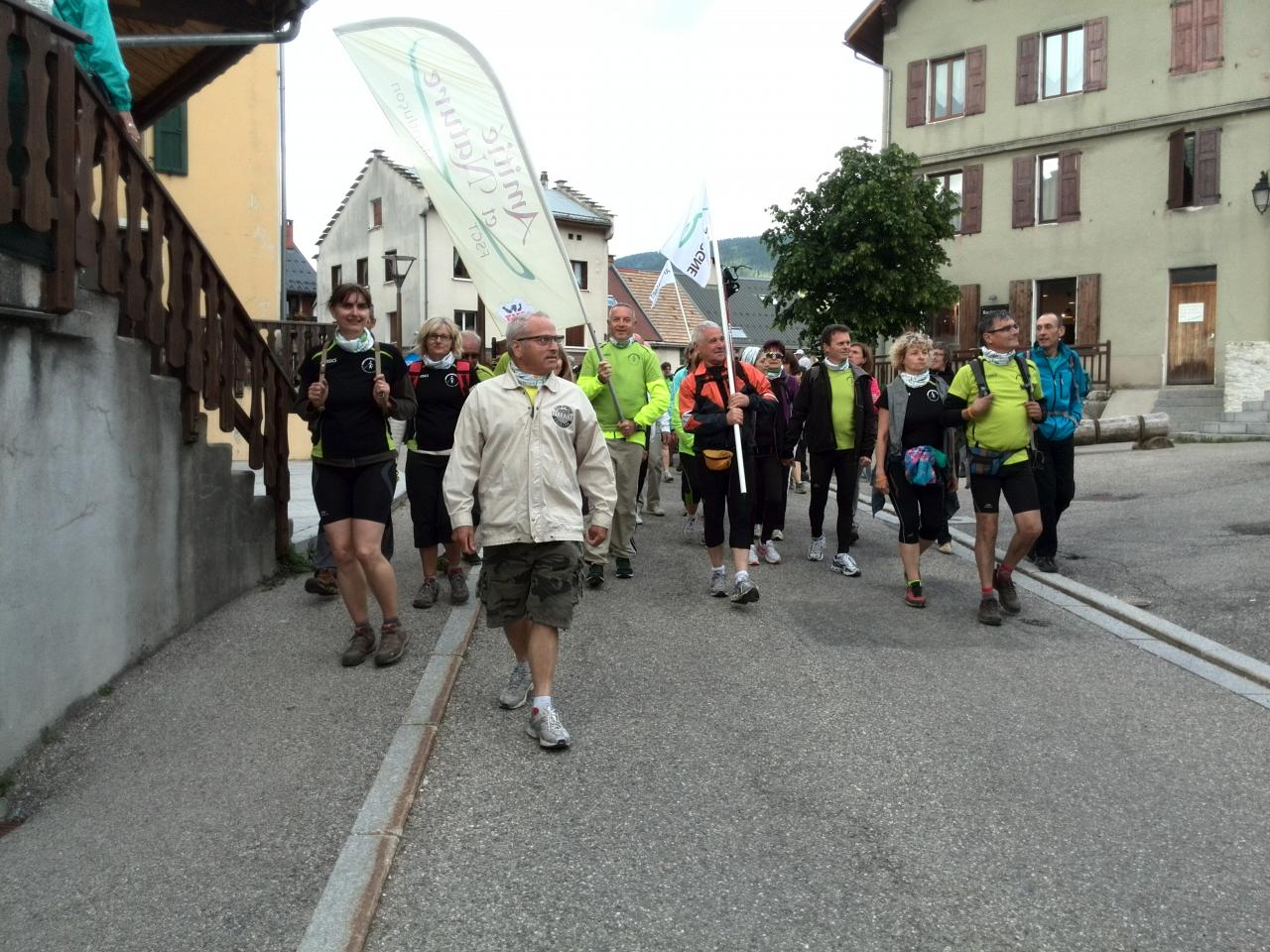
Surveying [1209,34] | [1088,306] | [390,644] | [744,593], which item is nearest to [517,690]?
[390,644]

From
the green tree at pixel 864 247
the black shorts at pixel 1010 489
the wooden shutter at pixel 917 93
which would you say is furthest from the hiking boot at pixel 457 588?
the wooden shutter at pixel 917 93

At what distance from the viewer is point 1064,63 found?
90.6ft

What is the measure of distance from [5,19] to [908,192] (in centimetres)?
2176

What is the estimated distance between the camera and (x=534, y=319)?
4.96 metres

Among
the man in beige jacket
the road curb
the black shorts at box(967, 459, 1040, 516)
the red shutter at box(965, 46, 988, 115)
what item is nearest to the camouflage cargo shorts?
the man in beige jacket

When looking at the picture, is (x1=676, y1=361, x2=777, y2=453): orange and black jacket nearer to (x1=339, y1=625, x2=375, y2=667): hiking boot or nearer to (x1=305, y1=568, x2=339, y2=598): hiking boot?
(x1=305, y1=568, x2=339, y2=598): hiking boot

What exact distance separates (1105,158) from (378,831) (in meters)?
27.4

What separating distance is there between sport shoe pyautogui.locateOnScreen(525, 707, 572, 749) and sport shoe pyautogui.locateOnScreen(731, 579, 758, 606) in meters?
2.65

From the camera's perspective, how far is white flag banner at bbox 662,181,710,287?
9.20 meters

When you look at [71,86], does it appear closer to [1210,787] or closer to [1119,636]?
[1210,787]

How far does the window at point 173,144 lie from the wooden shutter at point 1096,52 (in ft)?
66.7

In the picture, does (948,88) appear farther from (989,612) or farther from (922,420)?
(989,612)

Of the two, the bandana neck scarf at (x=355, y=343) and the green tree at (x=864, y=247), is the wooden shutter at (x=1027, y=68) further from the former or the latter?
the bandana neck scarf at (x=355, y=343)

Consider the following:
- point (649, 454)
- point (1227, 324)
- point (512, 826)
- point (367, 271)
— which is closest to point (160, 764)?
point (512, 826)
